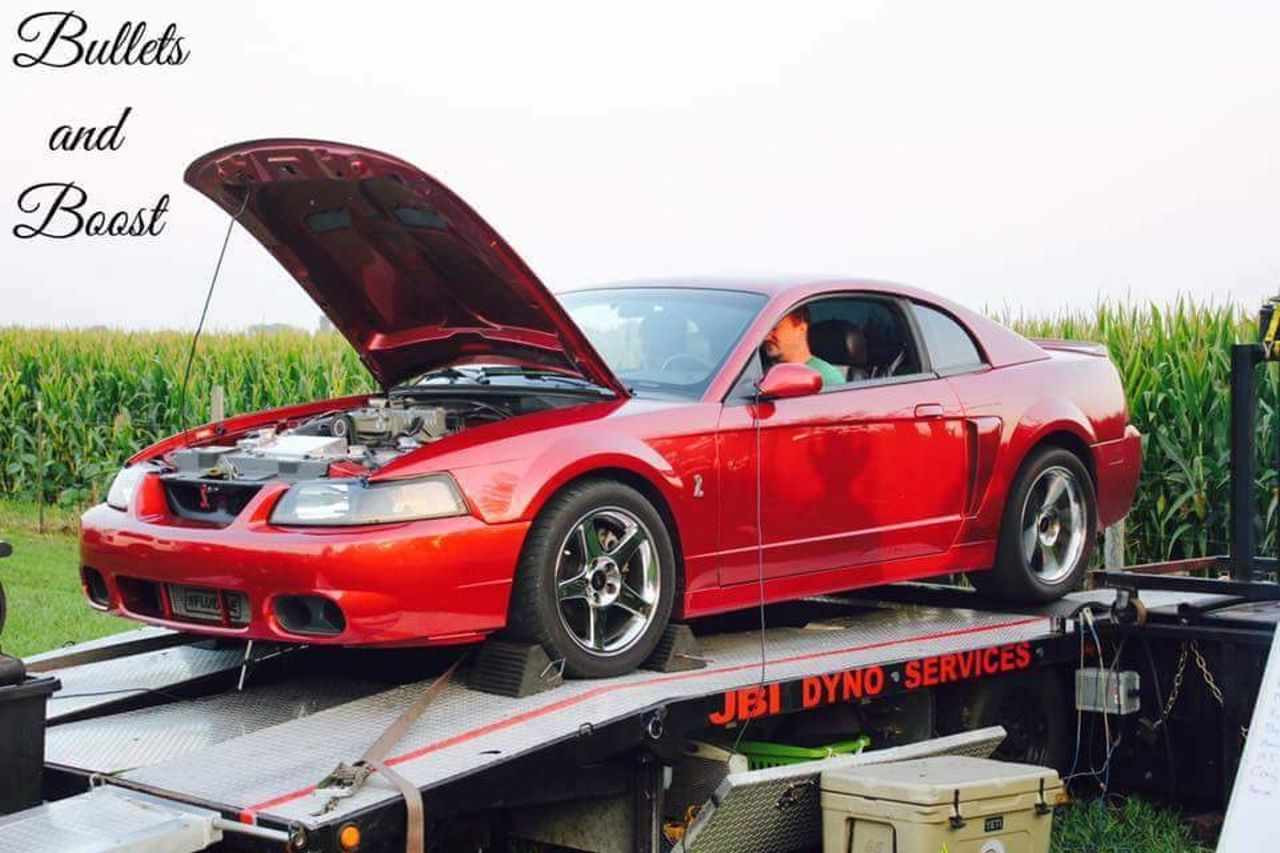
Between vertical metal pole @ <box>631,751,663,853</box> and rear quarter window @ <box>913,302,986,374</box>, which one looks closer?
vertical metal pole @ <box>631,751,663,853</box>

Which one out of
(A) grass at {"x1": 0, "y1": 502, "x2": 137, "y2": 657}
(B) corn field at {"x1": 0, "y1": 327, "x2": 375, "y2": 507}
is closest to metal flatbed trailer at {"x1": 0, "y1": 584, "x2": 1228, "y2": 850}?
(A) grass at {"x1": 0, "y1": 502, "x2": 137, "y2": 657}

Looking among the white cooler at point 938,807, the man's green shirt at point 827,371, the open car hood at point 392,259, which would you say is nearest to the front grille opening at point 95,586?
the open car hood at point 392,259

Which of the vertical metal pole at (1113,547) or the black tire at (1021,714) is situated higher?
the vertical metal pole at (1113,547)

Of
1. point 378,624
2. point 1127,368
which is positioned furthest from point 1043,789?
point 1127,368

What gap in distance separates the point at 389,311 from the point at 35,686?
2.47 metres

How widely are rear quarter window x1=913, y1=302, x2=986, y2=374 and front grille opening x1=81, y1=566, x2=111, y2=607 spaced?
359 centimetres

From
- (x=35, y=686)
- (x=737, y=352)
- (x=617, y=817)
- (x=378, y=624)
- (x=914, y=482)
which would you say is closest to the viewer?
(x=35, y=686)

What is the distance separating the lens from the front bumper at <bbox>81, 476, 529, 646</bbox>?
16.9 ft

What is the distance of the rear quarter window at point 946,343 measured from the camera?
23.8 ft

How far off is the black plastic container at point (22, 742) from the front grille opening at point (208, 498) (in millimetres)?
1040

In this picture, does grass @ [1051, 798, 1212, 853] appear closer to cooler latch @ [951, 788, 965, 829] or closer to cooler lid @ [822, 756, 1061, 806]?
cooler lid @ [822, 756, 1061, 806]

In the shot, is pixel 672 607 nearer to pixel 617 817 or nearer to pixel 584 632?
pixel 584 632

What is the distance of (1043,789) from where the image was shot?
5730 millimetres

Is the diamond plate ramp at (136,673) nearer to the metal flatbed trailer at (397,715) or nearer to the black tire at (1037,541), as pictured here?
the metal flatbed trailer at (397,715)
